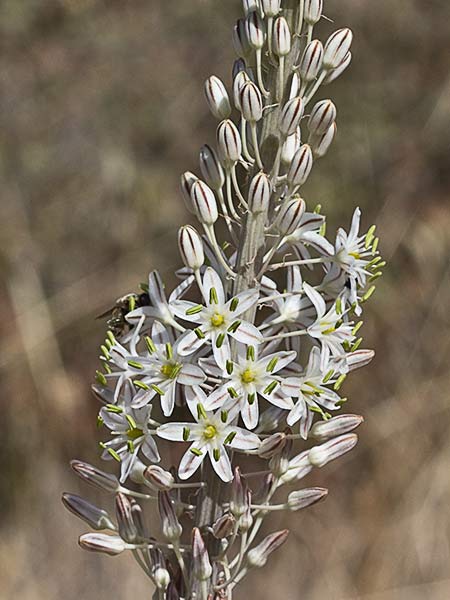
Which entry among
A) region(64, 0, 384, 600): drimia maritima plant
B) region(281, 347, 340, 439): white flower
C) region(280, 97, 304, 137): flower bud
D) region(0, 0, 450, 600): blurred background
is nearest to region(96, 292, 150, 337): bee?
region(64, 0, 384, 600): drimia maritima plant

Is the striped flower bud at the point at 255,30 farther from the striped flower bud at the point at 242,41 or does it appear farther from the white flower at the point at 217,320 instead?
the white flower at the point at 217,320

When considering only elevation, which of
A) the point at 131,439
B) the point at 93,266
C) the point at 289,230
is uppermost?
the point at 93,266

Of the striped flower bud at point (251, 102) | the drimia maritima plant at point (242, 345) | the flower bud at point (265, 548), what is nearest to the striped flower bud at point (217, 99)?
the drimia maritima plant at point (242, 345)

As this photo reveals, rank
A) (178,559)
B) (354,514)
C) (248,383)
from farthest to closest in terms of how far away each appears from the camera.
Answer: (354,514) → (178,559) → (248,383)

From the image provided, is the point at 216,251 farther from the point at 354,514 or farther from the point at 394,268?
the point at 354,514

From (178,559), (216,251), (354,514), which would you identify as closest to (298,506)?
(178,559)

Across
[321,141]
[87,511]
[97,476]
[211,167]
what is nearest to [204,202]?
[211,167]

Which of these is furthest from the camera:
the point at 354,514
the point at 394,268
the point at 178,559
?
the point at 354,514

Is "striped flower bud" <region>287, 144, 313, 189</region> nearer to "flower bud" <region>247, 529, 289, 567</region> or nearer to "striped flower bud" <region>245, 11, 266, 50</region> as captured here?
"striped flower bud" <region>245, 11, 266, 50</region>
